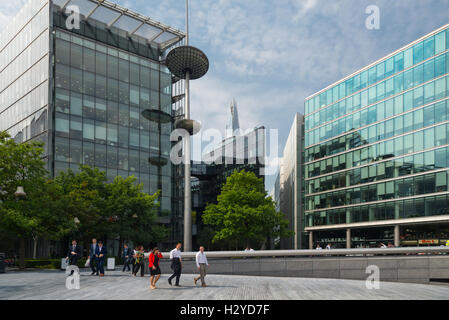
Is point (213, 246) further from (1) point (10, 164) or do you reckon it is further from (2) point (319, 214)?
(1) point (10, 164)

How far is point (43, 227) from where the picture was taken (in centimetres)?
2686

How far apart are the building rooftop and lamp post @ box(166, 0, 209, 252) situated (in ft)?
33.7

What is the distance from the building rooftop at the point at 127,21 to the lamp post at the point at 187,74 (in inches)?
404

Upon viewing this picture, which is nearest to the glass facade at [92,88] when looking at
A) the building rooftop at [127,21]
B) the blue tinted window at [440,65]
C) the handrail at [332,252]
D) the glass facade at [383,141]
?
the building rooftop at [127,21]

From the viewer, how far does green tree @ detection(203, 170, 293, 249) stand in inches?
1779

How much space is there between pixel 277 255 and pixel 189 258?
5.11 m

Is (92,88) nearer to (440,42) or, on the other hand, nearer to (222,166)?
(440,42)

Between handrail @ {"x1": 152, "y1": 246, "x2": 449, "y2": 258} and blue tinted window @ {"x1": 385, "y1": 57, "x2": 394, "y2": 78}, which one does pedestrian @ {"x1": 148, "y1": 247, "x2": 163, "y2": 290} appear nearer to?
handrail @ {"x1": 152, "y1": 246, "x2": 449, "y2": 258}

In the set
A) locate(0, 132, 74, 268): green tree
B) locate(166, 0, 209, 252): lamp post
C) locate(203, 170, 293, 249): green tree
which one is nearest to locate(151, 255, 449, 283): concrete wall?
locate(0, 132, 74, 268): green tree

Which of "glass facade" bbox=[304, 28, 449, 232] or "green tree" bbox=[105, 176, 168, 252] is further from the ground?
"glass facade" bbox=[304, 28, 449, 232]
